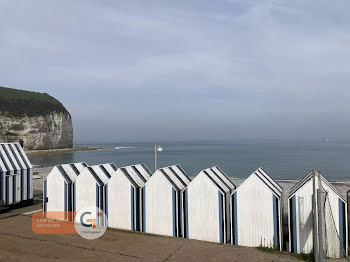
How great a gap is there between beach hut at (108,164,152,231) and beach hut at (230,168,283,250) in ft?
14.6

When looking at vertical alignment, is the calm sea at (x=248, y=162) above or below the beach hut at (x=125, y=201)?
below

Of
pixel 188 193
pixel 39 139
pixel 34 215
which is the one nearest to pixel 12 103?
pixel 39 139

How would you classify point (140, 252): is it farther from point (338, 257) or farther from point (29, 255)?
point (338, 257)

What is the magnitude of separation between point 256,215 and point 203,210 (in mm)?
2241

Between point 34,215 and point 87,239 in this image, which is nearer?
point 87,239

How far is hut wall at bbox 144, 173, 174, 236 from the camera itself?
46.6 ft

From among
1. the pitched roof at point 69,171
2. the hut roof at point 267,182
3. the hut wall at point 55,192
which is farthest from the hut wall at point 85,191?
the hut roof at point 267,182

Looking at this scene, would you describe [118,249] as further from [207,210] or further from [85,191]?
[85,191]

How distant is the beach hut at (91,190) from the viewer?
15.5 meters

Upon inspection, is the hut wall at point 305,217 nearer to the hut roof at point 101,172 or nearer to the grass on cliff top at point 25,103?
→ the hut roof at point 101,172

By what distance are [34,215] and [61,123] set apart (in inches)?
4440

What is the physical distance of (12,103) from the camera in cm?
11081

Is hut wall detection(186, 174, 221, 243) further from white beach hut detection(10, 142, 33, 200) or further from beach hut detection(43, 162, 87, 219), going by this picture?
white beach hut detection(10, 142, 33, 200)

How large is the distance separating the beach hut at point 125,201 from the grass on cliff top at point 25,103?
329ft
